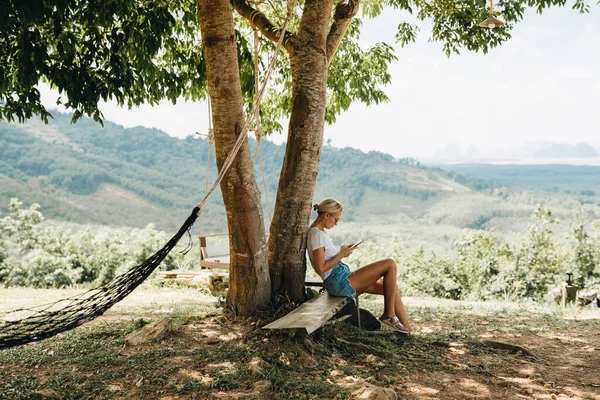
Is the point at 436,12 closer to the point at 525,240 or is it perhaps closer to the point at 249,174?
the point at 249,174

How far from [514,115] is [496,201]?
32727 millimetres

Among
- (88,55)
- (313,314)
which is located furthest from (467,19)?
(313,314)

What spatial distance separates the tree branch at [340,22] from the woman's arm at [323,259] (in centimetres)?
136

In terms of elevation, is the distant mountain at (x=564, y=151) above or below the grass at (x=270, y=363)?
above

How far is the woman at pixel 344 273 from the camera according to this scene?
3338 millimetres

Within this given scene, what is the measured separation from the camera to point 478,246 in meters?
13.1

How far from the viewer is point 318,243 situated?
3316 millimetres

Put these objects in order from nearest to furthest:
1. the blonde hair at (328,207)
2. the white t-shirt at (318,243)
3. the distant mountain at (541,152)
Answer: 1. the white t-shirt at (318,243)
2. the blonde hair at (328,207)
3. the distant mountain at (541,152)

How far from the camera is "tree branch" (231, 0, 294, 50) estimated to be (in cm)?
358

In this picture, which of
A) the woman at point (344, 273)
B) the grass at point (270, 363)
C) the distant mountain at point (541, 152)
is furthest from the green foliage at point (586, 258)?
the distant mountain at point (541, 152)

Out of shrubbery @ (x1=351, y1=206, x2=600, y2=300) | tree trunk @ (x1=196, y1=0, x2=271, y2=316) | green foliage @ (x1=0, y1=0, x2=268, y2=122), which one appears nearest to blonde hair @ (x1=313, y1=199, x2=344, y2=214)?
tree trunk @ (x1=196, y1=0, x2=271, y2=316)

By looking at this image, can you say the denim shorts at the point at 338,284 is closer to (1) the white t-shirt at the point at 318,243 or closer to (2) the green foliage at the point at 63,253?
(1) the white t-shirt at the point at 318,243

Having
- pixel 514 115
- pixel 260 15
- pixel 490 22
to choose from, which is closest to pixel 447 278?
pixel 490 22

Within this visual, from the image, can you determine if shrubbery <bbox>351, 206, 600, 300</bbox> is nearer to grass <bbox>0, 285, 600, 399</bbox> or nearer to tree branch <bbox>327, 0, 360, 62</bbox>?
grass <bbox>0, 285, 600, 399</bbox>
